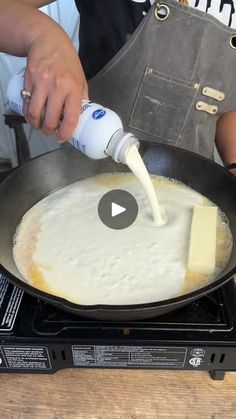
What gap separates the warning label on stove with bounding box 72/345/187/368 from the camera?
772 mm

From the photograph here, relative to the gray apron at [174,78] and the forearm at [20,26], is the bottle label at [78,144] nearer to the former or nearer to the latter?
the forearm at [20,26]

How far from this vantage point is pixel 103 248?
0.93m

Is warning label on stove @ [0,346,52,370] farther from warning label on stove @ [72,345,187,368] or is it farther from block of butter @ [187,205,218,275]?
block of butter @ [187,205,218,275]

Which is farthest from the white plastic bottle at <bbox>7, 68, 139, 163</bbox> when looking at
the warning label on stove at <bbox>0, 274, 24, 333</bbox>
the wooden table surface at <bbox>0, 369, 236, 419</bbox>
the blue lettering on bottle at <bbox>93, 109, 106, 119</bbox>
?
the wooden table surface at <bbox>0, 369, 236, 419</bbox>

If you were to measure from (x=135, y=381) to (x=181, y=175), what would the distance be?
19.0 inches

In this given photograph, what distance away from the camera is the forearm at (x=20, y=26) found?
0.97 meters

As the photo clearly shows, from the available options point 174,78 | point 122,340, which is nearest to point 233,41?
point 174,78

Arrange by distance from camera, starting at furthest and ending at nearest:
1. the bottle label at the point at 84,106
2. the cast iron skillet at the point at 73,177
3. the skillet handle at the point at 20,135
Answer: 1. the skillet handle at the point at 20,135
2. the cast iron skillet at the point at 73,177
3. the bottle label at the point at 84,106

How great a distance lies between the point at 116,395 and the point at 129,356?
0.07m

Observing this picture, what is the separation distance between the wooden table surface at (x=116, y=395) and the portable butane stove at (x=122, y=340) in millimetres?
24

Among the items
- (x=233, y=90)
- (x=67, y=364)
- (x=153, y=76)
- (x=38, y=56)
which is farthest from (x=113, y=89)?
(x=67, y=364)

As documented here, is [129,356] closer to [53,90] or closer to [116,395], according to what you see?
[116,395]

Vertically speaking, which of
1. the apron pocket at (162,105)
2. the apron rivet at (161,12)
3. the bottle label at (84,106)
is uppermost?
the apron rivet at (161,12)

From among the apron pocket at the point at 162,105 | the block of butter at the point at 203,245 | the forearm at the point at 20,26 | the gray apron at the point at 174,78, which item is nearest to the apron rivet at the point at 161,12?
the gray apron at the point at 174,78
